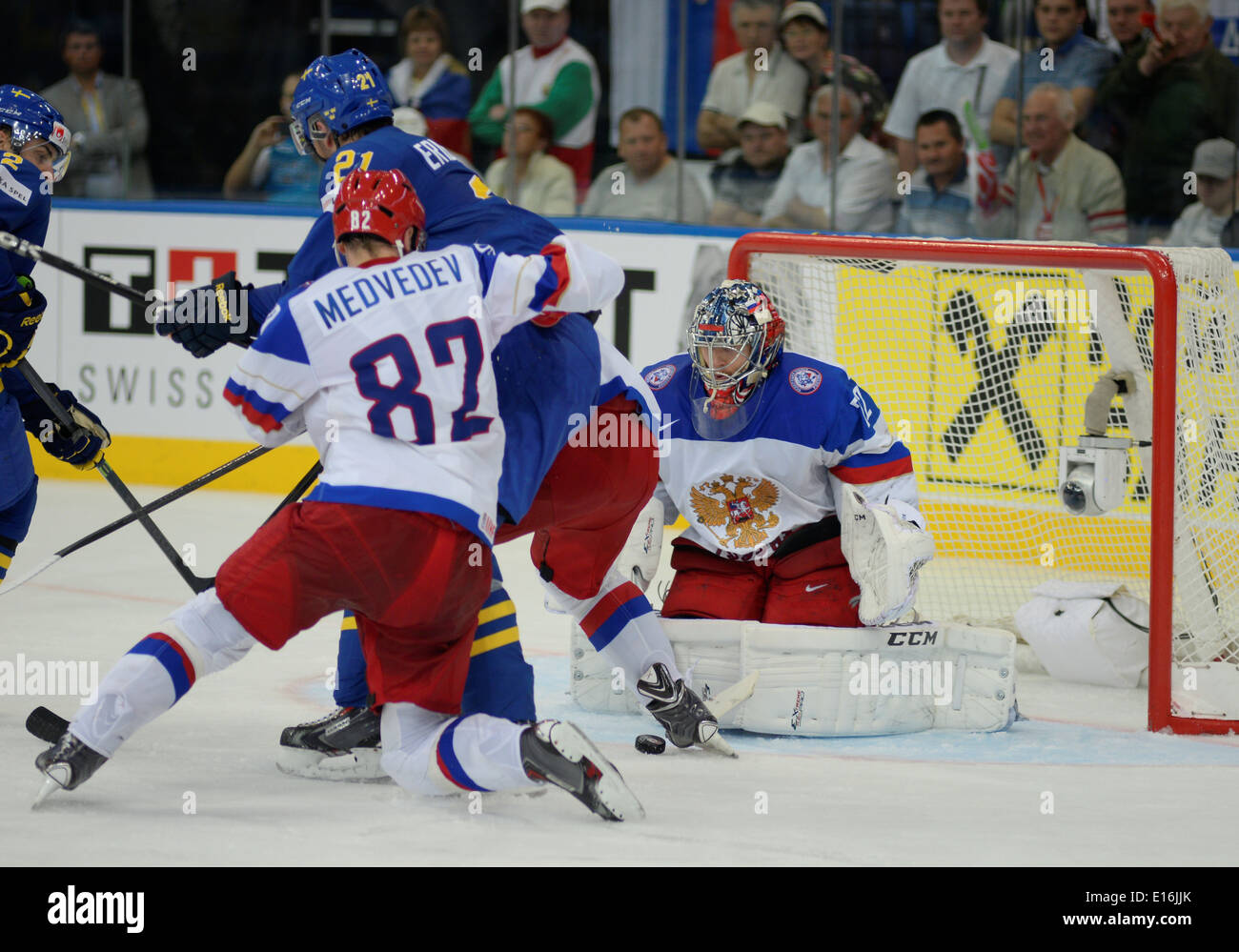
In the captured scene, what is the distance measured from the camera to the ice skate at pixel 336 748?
325 cm

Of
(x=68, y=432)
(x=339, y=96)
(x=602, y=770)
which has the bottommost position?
(x=602, y=770)

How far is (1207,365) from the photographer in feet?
13.2

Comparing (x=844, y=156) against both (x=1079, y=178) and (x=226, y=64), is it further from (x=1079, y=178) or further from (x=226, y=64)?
(x=226, y=64)

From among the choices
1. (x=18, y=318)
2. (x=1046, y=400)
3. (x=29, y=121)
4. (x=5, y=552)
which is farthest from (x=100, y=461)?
(x=1046, y=400)

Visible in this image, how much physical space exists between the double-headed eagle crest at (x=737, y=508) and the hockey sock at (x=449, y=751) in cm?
108

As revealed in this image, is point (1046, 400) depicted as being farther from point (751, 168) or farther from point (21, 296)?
point (21, 296)

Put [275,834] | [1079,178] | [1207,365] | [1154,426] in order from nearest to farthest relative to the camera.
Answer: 1. [275,834]
2. [1154,426]
3. [1207,365]
4. [1079,178]

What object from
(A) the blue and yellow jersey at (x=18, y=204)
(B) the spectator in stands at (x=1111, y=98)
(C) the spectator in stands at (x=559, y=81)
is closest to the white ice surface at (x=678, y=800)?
(A) the blue and yellow jersey at (x=18, y=204)

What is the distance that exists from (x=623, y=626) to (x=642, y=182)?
3475 millimetres

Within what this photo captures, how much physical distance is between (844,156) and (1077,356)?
5.04ft

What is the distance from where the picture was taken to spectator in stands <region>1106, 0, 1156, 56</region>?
5988 millimetres

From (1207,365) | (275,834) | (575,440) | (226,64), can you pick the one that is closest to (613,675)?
(575,440)

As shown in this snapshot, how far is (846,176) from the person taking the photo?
252 inches

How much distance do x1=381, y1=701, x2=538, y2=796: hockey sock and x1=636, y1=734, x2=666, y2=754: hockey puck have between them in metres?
0.63
